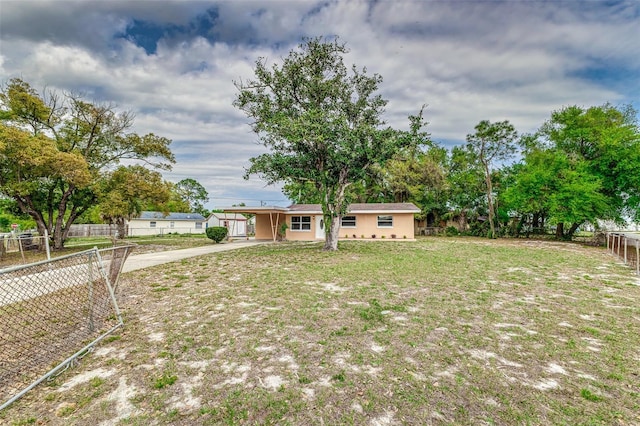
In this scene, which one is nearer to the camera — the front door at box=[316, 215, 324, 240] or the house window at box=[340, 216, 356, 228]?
the front door at box=[316, 215, 324, 240]

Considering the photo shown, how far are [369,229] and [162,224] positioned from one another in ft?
88.7

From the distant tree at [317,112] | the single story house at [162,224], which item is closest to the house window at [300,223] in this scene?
the distant tree at [317,112]

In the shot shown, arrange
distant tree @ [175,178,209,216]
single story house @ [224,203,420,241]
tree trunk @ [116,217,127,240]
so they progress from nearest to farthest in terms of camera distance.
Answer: single story house @ [224,203,420,241], tree trunk @ [116,217,127,240], distant tree @ [175,178,209,216]

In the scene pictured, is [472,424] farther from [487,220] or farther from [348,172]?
[487,220]

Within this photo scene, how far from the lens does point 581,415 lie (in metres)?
2.33

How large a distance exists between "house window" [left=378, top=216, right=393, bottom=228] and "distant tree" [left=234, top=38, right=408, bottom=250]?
27.9 ft

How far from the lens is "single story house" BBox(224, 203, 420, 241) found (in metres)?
21.7

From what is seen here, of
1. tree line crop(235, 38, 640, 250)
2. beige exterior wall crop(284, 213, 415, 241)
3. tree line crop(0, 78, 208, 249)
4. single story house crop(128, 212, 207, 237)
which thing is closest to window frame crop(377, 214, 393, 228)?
beige exterior wall crop(284, 213, 415, 241)

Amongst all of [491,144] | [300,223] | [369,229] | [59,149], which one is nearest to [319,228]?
[300,223]

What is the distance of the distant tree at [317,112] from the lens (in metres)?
12.7

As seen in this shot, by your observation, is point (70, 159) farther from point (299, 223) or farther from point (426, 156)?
point (426, 156)

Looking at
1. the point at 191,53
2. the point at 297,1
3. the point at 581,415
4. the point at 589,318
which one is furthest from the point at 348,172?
the point at 581,415

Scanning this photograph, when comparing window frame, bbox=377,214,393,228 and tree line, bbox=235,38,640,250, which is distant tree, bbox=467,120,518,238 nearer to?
tree line, bbox=235,38,640,250

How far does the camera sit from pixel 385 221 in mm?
22078
